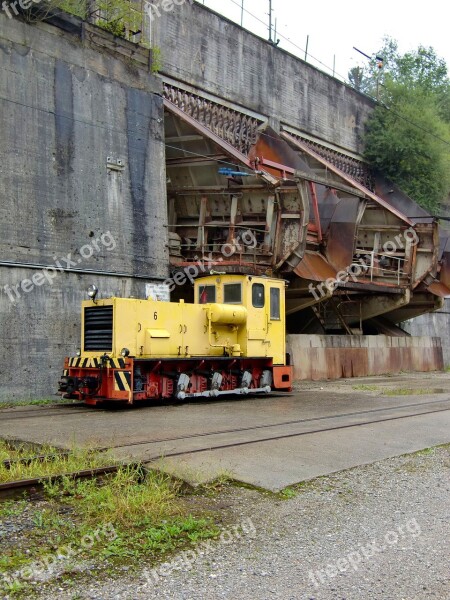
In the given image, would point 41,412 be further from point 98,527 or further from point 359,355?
point 359,355

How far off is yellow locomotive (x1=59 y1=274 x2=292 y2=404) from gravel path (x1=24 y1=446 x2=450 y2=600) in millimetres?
6655

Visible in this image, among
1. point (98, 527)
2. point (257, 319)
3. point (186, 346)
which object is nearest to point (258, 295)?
point (257, 319)

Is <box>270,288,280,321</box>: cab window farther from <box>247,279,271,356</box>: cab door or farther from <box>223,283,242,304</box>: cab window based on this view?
<box>223,283,242,304</box>: cab window

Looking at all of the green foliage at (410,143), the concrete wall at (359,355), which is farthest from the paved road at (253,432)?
the green foliage at (410,143)

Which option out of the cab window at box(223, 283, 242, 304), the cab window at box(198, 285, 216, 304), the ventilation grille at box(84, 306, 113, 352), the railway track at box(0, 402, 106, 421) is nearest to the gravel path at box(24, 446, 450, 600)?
the railway track at box(0, 402, 106, 421)

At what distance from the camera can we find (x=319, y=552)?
4742mm

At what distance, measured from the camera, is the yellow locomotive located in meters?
12.6

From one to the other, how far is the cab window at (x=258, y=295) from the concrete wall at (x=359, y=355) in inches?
251

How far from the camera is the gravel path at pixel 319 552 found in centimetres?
408

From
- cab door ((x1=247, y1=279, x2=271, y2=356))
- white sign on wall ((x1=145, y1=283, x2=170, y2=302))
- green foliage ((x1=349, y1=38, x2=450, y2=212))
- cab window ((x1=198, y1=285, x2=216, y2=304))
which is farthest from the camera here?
green foliage ((x1=349, y1=38, x2=450, y2=212))

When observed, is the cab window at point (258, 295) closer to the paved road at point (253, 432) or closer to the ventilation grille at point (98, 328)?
the paved road at point (253, 432)

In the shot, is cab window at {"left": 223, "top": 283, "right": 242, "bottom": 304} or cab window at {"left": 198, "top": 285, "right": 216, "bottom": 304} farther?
cab window at {"left": 198, "top": 285, "right": 216, "bottom": 304}

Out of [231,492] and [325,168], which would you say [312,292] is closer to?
[325,168]

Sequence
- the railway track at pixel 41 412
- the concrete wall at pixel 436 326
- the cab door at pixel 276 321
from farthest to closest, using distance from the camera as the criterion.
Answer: the concrete wall at pixel 436 326, the cab door at pixel 276 321, the railway track at pixel 41 412
